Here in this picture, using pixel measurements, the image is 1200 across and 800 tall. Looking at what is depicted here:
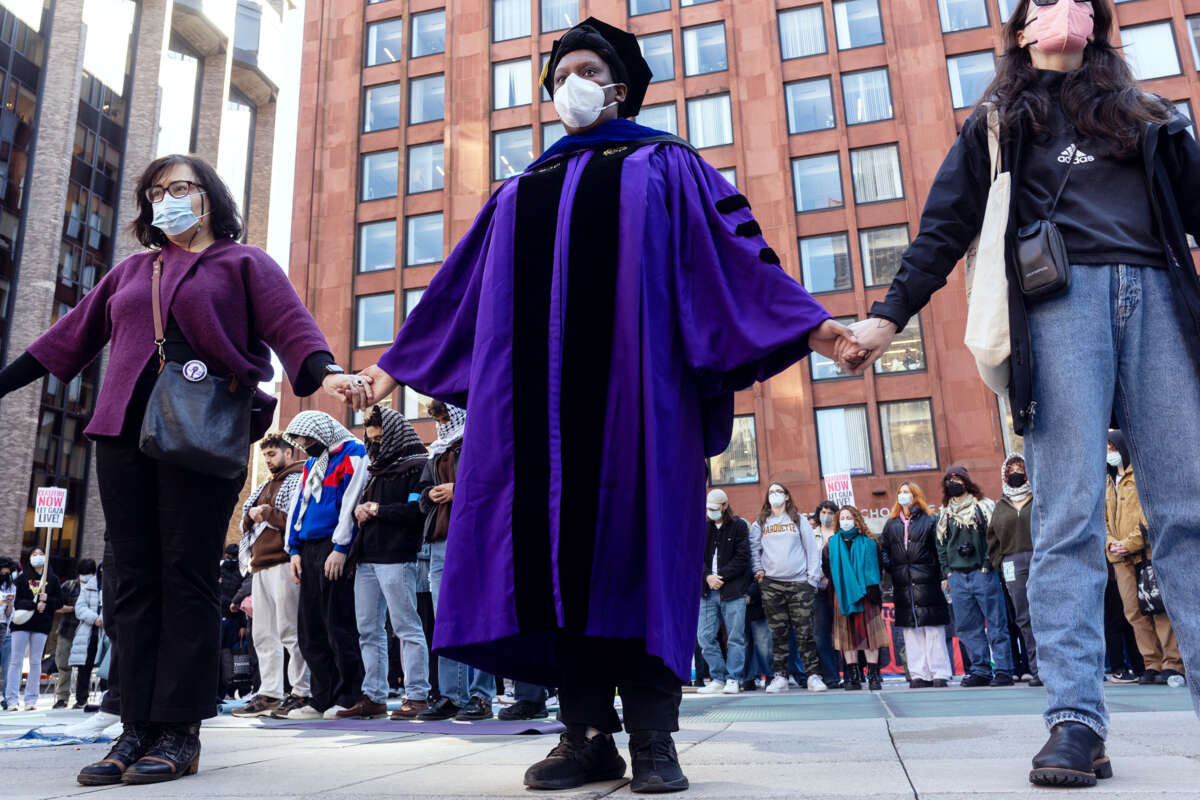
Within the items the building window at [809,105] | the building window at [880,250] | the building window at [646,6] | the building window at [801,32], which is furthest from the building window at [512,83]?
the building window at [880,250]

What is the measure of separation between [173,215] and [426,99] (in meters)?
34.9

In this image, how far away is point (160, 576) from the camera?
3463 mm

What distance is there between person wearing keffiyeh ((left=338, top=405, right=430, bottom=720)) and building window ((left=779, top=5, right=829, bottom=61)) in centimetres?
2998

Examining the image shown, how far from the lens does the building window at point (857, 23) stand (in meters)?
32.8

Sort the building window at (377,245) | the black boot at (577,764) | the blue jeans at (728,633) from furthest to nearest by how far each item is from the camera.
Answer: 1. the building window at (377,245)
2. the blue jeans at (728,633)
3. the black boot at (577,764)

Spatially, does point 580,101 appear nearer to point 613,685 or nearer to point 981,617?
point 613,685

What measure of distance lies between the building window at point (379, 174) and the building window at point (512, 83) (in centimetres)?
438

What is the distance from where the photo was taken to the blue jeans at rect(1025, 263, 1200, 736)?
2.61 m

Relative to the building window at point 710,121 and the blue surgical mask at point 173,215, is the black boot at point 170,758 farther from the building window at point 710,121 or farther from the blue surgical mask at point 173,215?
the building window at point 710,121

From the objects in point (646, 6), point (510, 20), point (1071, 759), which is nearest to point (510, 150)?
point (510, 20)

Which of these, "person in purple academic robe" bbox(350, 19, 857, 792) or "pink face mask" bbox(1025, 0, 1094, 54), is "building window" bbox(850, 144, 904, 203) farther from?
"person in purple academic robe" bbox(350, 19, 857, 792)

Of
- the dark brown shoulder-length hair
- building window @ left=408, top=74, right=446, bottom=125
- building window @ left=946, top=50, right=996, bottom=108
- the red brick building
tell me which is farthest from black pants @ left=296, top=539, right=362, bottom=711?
building window @ left=408, top=74, right=446, bottom=125

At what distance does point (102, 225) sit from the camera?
126 ft

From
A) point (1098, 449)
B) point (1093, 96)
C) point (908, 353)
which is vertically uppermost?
point (908, 353)
